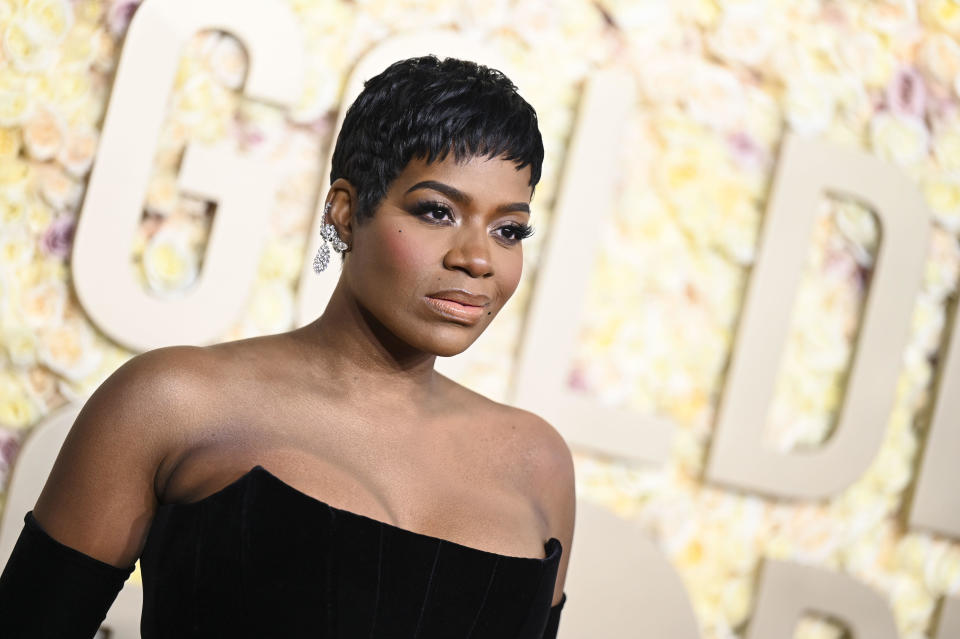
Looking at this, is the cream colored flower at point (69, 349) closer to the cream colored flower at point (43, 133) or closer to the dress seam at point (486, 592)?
the cream colored flower at point (43, 133)

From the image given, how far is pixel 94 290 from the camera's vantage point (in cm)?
197

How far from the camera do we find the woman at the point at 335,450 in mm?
1139

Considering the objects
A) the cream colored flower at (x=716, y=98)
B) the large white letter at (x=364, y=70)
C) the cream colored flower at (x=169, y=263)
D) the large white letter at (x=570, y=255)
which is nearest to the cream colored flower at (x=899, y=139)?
the cream colored flower at (x=716, y=98)

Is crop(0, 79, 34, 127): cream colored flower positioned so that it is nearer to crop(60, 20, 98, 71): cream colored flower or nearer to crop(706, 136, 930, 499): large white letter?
crop(60, 20, 98, 71): cream colored flower

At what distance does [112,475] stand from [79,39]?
112 centimetres

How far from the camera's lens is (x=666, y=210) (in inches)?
92.1

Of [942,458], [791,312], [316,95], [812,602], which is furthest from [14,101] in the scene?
[942,458]

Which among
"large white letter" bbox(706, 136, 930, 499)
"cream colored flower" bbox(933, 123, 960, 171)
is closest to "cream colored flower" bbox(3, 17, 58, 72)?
"large white letter" bbox(706, 136, 930, 499)

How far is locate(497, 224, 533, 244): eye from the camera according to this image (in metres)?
1.21

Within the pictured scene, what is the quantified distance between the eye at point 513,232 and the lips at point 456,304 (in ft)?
0.27

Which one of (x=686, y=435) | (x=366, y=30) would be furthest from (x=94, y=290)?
(x=686, y=435)

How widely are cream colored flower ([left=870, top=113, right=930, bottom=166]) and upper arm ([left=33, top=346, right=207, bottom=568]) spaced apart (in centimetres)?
178

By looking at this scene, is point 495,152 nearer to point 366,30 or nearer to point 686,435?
point 366,30

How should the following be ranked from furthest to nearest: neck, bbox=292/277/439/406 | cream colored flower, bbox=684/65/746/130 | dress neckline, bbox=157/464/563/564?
cream colored flower, bbox=684/65/746/130 < neck, bbox=292/277/439/406 < dress neckline, bbox=157/464/563/564
